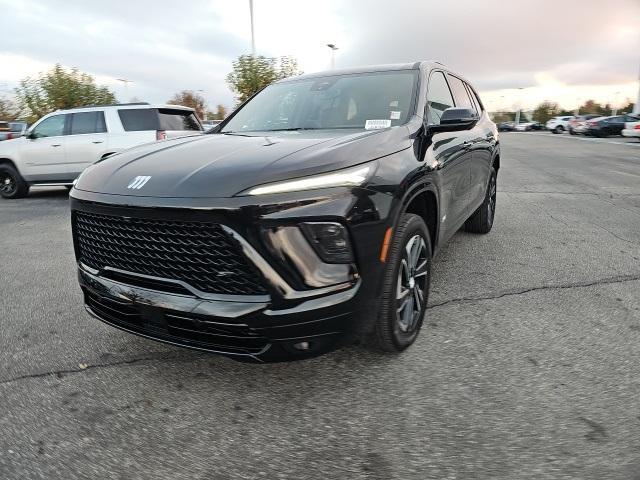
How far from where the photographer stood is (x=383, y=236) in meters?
2.28

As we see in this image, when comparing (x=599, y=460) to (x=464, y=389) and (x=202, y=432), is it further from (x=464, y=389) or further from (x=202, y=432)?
(x=202, y=432)

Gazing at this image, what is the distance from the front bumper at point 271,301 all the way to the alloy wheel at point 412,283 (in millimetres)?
389

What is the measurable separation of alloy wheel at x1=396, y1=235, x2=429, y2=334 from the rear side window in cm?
755

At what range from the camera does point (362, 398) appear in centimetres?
237

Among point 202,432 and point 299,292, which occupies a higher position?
point 299,292

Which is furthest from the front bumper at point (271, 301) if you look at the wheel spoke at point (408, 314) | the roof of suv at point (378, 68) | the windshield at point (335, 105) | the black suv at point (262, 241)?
the roof of suv at point (378, 68)

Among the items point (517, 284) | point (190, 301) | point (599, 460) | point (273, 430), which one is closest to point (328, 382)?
point (273, 430)

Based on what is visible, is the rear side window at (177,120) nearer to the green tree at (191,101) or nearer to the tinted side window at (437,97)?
the tinted side window at (437,97)

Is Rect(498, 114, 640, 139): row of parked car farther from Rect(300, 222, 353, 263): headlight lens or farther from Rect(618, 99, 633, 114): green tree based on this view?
Rect(618, 99, 633, 114): green tree

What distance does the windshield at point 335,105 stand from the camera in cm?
316

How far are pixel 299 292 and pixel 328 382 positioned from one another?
701 millimetres

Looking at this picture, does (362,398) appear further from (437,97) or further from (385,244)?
(437,97)

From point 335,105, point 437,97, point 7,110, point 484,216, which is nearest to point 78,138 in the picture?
point 335,105

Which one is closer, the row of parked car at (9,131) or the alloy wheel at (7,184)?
the alloy wheel at (7,184)
